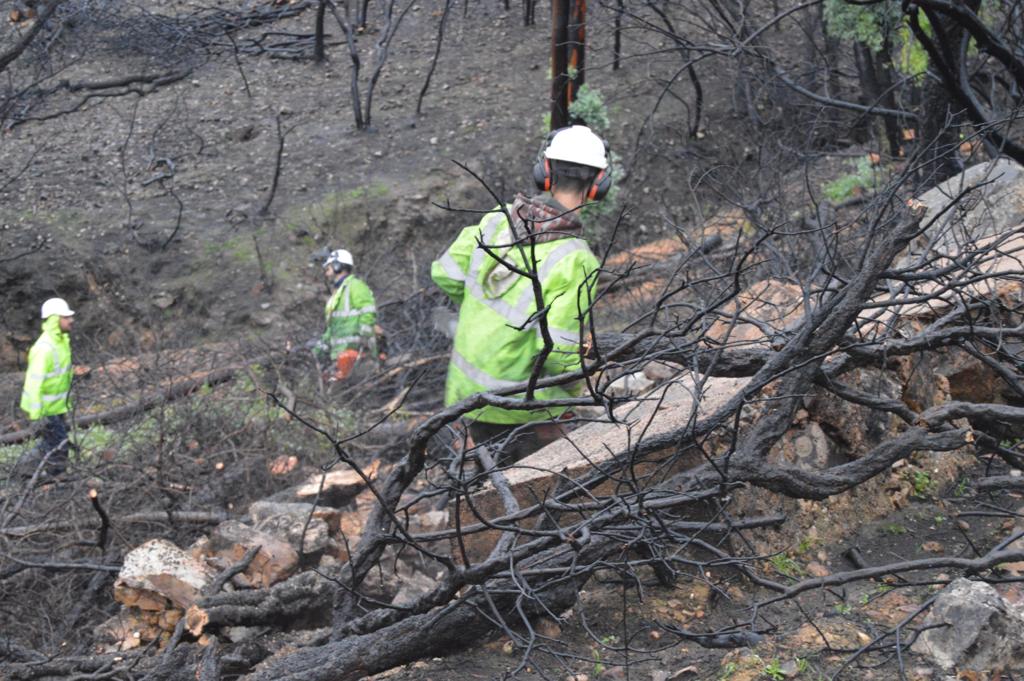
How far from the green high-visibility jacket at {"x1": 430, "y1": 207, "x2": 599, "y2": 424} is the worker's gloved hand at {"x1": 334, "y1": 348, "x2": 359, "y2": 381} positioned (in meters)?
3.79

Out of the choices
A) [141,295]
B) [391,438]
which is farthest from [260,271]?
[391,438]

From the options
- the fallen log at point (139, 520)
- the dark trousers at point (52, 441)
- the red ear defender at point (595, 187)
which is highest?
the red ear defender at point (595, 187)

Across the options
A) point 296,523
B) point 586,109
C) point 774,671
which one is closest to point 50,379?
point 296,523

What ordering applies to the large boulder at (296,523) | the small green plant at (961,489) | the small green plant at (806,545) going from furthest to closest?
the large boulder at (296,523) < the small green plant at (961,489) < the small green plant at (806,545)

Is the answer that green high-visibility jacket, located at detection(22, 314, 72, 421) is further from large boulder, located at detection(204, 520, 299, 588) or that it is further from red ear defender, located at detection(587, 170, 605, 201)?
red ear defender, located at detection(587, 170, 605, 201)

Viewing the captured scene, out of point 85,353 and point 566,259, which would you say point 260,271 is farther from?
point 566,259

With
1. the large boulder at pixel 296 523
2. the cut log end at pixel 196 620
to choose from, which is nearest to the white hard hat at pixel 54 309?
the large boulder at pixel 296 523

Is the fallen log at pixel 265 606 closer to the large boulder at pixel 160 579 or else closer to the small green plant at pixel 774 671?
the large boulder at pixel 160 579

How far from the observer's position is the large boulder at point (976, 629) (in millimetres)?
2975

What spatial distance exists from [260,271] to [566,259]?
829 cm

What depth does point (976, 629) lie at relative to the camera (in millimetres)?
2998

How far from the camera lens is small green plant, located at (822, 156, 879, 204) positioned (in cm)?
875

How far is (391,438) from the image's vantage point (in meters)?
7.39

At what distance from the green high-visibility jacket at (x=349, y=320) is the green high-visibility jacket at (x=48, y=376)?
2.11m
